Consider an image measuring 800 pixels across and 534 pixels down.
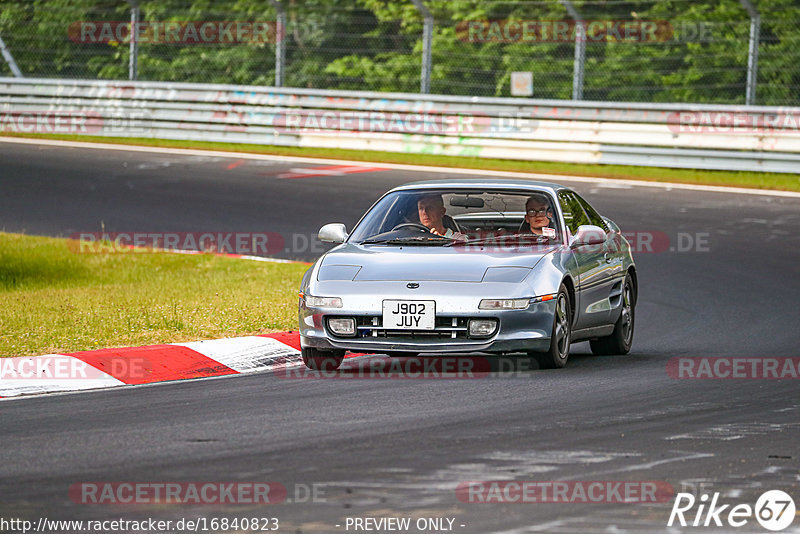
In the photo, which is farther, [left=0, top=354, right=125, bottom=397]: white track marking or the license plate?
the license plate

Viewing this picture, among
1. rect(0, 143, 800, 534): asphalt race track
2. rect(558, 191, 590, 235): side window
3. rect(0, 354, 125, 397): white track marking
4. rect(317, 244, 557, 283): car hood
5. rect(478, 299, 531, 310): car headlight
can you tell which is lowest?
rect(0, 354, 125, 397): white track marking

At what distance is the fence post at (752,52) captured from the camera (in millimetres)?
22047

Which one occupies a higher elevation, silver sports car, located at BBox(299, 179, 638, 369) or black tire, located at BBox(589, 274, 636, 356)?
silver sports car, located at BBox(299, 179, 638, 369)

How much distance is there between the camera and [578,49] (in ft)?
76.7

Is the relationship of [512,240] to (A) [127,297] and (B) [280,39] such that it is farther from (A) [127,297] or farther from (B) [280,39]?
(B) [280,39]

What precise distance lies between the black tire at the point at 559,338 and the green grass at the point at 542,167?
12498 millimetres

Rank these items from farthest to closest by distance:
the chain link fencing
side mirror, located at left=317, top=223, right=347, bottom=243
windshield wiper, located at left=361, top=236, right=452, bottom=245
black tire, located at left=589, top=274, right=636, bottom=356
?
the chain link fencing
black tire, located at left=589, top=274, right=636, bottom=356
side mirror, located at left=317, top=223, right=347, bottom=243
windshield wiper, located at left=361, top=236, right=452, bottom=245

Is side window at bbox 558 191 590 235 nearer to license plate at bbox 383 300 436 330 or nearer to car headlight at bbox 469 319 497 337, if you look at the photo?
car headlight at bbox 469 319 497 337

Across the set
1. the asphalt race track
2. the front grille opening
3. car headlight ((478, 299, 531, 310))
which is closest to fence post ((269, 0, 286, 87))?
the asphalt race track

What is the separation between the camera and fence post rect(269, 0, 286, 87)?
26.1m

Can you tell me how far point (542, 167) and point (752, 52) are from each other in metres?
3.76

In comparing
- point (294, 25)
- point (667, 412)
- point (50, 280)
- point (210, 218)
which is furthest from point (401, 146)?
point (667, 412)

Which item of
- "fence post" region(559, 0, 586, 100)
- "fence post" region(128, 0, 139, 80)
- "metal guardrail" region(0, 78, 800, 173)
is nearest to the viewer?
"metal guardrail" region(0, 78, 800, 173)

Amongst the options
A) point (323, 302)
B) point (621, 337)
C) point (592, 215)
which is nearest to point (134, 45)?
point (592, 215)
